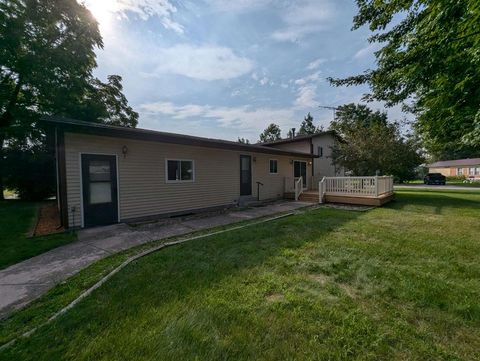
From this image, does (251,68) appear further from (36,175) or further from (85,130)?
(36,175)

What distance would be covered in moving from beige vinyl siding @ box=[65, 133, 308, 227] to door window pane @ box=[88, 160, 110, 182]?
293 millimetres

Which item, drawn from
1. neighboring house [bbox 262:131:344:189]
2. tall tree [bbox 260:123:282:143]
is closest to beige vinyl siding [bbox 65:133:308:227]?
neighboring house [bbox 262:131:344:189]

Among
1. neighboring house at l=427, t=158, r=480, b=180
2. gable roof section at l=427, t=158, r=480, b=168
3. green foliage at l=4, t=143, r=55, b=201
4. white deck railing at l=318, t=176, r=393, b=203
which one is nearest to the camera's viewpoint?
white deck railing at l=318, t=176, r=393, b=203

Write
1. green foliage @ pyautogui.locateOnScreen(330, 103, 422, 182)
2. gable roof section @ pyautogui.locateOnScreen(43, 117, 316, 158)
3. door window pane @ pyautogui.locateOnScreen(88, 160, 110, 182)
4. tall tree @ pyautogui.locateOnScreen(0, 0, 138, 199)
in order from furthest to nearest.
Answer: green foliage @ pyautogui.locateOnScreen(330, 103, 422, 182)
tall tree @ pyautogui.locateOnScreen(0, 0, 138, 199)
door window pane @ pyautogui.locateOnScreen(88, 160, 110, 182)
gable roof section @ pyautogui.locateOnScreen(43, 117, 316, 158)

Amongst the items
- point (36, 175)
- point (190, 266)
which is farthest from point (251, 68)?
point (36, 175)

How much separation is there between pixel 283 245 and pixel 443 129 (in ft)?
23.1

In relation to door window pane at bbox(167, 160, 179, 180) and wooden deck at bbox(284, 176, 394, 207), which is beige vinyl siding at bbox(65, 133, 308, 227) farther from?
wooden deck at bbox(284, 176, 394, 207)

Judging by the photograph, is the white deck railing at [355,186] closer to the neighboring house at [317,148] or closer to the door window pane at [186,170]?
the neighboring house at [317,148]

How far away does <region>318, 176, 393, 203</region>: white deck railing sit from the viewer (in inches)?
392

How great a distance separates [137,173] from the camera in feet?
23.4

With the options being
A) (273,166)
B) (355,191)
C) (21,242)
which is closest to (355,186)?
(355,191)

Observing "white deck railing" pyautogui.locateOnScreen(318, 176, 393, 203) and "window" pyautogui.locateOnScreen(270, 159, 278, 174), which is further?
"window" pyautogui.locateOnScreen(270, 159, 278, 174)

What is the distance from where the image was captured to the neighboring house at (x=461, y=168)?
37219 millimetres

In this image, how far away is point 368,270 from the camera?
132 inches
